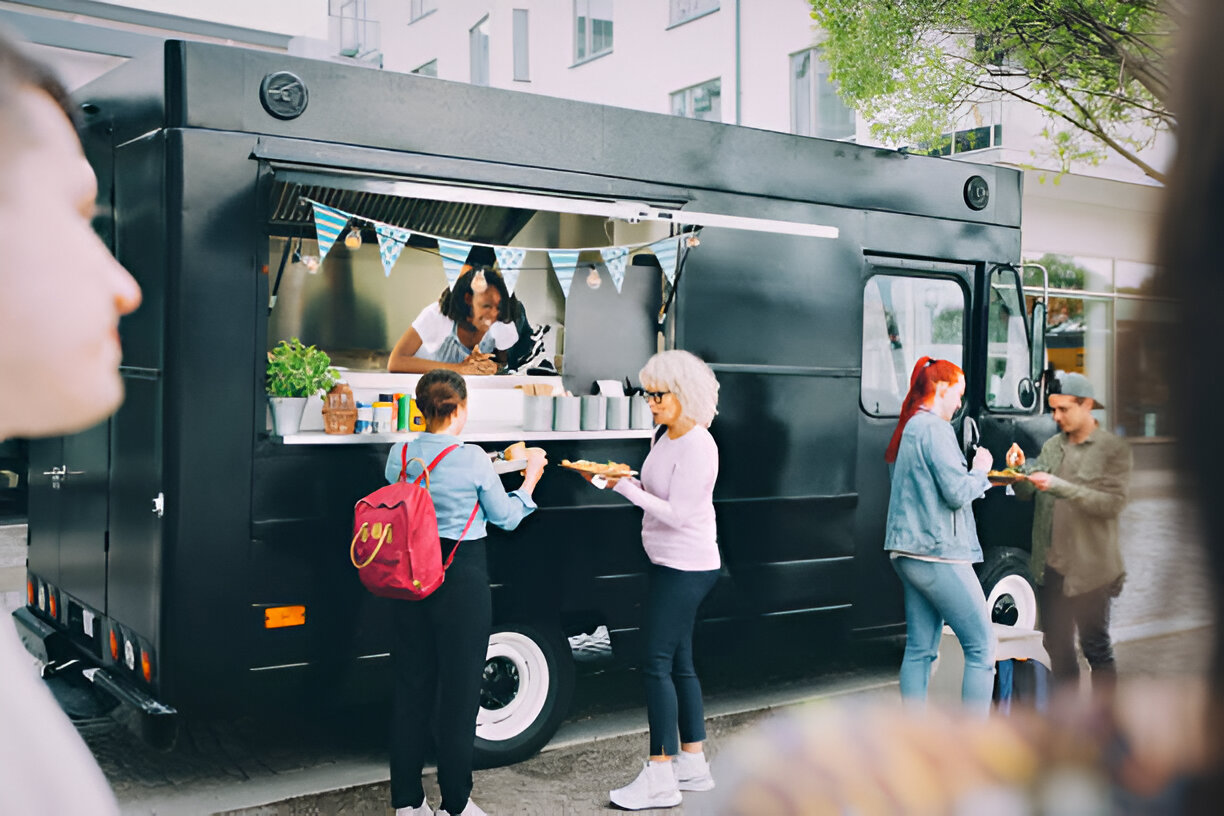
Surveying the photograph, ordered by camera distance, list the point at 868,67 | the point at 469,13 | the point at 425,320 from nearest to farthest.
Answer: the point at 425,320 < the point at 868,67 < the point at 469,13

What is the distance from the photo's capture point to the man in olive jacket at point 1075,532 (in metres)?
5.34

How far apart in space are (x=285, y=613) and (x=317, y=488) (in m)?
0.56

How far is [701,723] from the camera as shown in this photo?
17.8 feet

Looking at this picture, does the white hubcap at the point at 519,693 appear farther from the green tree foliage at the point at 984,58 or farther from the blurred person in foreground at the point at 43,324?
the green tree foliage at the point at 984,58

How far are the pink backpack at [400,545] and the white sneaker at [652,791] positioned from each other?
1.35m

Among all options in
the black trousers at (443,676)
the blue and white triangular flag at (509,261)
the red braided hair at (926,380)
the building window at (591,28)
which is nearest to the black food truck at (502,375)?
the blue and white triangular flag at (509,261)

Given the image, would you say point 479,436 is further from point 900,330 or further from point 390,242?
point 900,330

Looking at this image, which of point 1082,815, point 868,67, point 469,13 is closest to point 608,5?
point 469,13

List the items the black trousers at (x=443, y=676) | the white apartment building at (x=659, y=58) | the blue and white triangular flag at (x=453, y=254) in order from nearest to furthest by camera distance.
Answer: the black trousers at (x=443, y=676) → the blue and white triangular flag at (x=453, y=254) → the white apartment building at (x=659, y=58)

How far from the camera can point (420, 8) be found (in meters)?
30.9

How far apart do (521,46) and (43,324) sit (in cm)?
2740

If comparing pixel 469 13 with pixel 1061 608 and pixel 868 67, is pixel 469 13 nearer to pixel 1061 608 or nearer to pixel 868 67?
pixel 868 67

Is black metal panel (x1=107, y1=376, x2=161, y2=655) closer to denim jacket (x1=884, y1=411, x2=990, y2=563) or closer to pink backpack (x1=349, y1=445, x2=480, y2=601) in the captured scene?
pink backpack (x1=349, y1=445, x2=480, y2=601)

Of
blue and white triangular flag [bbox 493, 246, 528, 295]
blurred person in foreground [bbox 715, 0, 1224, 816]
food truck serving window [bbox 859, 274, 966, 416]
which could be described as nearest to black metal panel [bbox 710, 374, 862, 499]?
food truck serving window [bbox 859, 274, 966, 416]
